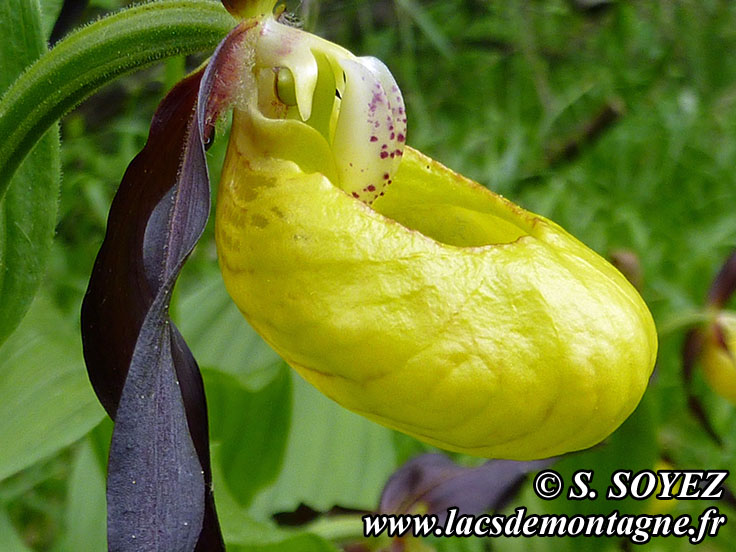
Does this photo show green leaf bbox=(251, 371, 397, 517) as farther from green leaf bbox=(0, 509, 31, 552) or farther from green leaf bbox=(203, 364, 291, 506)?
green leaf bbox=(0, 509, 31, 552)

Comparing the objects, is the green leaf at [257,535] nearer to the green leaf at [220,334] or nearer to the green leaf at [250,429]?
the green leaf at [250,429]

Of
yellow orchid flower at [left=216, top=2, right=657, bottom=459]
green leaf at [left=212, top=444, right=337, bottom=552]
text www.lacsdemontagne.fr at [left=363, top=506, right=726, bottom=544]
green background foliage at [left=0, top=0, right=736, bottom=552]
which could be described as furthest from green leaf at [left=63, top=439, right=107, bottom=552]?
yellow orchid flower at [left=216, top=2, right=657, bottom=459]

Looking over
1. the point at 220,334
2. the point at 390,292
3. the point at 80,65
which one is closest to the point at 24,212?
the point at 80,65

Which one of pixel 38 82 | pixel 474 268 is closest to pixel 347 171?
pixel 474 268

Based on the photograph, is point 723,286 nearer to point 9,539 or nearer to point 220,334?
point 220,334

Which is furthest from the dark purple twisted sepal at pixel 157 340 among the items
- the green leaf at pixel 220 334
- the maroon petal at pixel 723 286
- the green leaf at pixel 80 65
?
the maroon petal at pixel 723 286

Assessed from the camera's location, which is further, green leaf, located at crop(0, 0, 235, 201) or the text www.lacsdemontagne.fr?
the text www.lacsdemontagne.fr

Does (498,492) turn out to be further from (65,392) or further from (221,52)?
(221,52)
